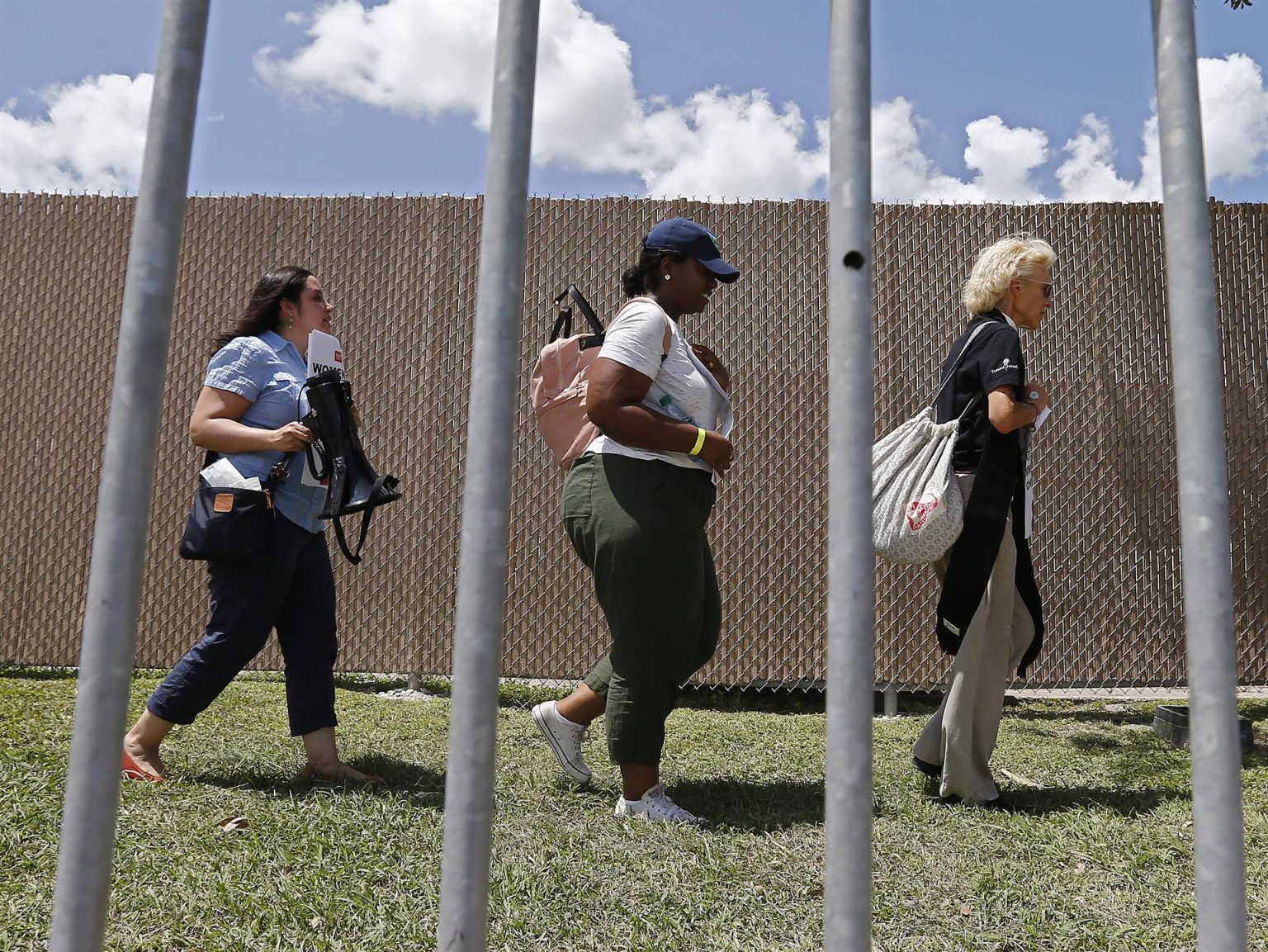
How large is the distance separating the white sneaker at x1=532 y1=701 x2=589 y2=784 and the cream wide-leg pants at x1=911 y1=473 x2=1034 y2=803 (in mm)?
1203

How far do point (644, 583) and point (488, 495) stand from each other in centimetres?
193

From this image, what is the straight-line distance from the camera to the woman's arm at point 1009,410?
10.4 ft

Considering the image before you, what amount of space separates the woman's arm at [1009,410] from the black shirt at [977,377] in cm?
2

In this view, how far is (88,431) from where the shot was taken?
5812 mm

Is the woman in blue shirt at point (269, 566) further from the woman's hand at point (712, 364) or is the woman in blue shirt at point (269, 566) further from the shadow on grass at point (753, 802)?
the woman's hand at point (712, 364)

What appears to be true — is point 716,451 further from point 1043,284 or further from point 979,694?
point 1043,284

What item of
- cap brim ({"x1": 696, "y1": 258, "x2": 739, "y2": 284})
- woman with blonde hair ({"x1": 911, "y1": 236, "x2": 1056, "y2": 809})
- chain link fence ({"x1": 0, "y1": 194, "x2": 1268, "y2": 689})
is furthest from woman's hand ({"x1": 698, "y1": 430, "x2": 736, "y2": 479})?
chain link fence ({"x1": 0, "y1": 194, "x2": 1268, "y2": 689})

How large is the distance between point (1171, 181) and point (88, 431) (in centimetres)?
616

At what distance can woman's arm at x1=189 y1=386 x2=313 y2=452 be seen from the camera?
315 centimetres

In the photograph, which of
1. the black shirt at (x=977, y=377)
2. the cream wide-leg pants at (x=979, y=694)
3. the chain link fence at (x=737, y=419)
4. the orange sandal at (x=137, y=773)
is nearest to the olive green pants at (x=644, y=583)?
the cream wide-leg pants at (x=979, y=694)

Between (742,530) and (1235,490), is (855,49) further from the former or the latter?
(1235,490)

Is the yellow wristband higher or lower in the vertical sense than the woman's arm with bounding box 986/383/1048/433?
lower

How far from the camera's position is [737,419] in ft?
18.5

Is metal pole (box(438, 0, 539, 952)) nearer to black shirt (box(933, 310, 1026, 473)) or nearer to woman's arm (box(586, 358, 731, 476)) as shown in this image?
woman's arm (box(586, 358, 731, 476))
